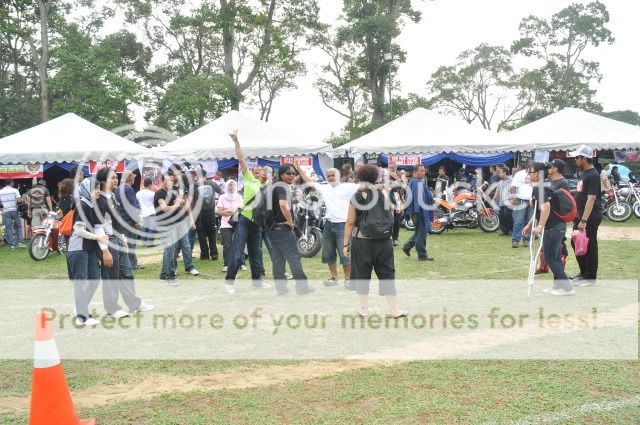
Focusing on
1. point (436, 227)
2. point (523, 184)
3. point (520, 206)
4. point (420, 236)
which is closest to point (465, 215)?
point (436, 227)

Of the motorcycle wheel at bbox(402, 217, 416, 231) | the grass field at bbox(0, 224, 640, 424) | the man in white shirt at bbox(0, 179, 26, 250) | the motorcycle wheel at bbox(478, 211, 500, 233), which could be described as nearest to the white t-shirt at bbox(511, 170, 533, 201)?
the motorcycle wheel at bbox(478, 211, 500, 233)

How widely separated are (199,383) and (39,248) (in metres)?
9.47

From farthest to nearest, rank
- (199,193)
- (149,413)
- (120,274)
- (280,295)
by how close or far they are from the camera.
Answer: (199,193), (280,295), (120,274), (149,413)

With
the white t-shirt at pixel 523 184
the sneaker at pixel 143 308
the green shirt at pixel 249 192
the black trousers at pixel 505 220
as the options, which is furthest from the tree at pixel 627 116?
the sneaker at pixel 143 308

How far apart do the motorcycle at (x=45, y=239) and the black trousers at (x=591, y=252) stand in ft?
33.4

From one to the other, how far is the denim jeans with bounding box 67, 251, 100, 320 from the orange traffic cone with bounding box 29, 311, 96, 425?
269 cm

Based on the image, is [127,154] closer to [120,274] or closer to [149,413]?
[120,274]

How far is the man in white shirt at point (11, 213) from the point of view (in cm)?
1397

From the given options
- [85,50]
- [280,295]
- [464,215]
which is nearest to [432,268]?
[280,295]

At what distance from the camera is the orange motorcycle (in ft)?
50.9

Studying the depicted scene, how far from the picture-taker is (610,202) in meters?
17.1

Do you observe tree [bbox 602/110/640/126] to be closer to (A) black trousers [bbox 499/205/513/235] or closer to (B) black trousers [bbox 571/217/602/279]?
(A) black trousers [bbox 499/205/513/235]

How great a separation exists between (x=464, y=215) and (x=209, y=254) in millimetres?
7392

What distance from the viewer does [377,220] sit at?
626 cm
